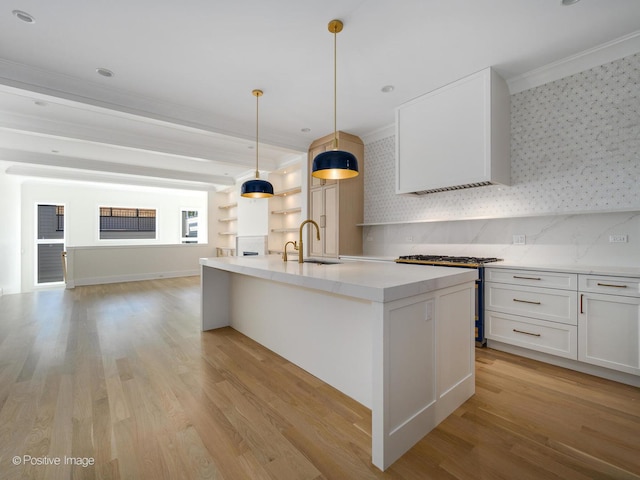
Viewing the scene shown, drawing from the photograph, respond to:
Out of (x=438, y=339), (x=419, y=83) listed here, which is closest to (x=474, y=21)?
(x=419, y=83)

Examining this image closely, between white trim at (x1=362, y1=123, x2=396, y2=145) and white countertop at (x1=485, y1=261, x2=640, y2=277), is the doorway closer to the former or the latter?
white trim at (x1=362, y1=123, x2=396, y2=145)

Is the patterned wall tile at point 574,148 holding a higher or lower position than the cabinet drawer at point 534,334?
higher

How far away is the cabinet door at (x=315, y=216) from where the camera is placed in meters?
4.93

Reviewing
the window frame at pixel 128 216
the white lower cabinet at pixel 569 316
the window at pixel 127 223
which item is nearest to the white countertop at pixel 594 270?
the white lower cabinet at pixel 569 316

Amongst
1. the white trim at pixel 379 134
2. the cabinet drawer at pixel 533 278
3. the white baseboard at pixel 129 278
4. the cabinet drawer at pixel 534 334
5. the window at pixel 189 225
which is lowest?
the white baseboard at pixel 129 278

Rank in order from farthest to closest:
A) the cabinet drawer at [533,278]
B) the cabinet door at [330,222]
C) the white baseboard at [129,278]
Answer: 1. the white baseboard at [129,278]
2. the cabinet door at [330,222]
3. the cabinet drawer at [533,278]

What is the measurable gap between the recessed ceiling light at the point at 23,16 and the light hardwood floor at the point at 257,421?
9.11 feet

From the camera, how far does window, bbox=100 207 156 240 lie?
28.5 feet

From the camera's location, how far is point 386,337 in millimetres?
1411

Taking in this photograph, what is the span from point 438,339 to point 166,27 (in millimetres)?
3060

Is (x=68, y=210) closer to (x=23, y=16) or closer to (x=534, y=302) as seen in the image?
(x=23, y=16)

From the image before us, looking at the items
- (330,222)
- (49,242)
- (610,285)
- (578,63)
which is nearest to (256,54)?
(330,222)

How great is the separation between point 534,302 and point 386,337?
79.7 inches

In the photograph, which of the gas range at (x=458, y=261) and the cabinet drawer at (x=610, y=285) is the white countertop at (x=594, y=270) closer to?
the cabinet drawer at (x=610, y=285)
